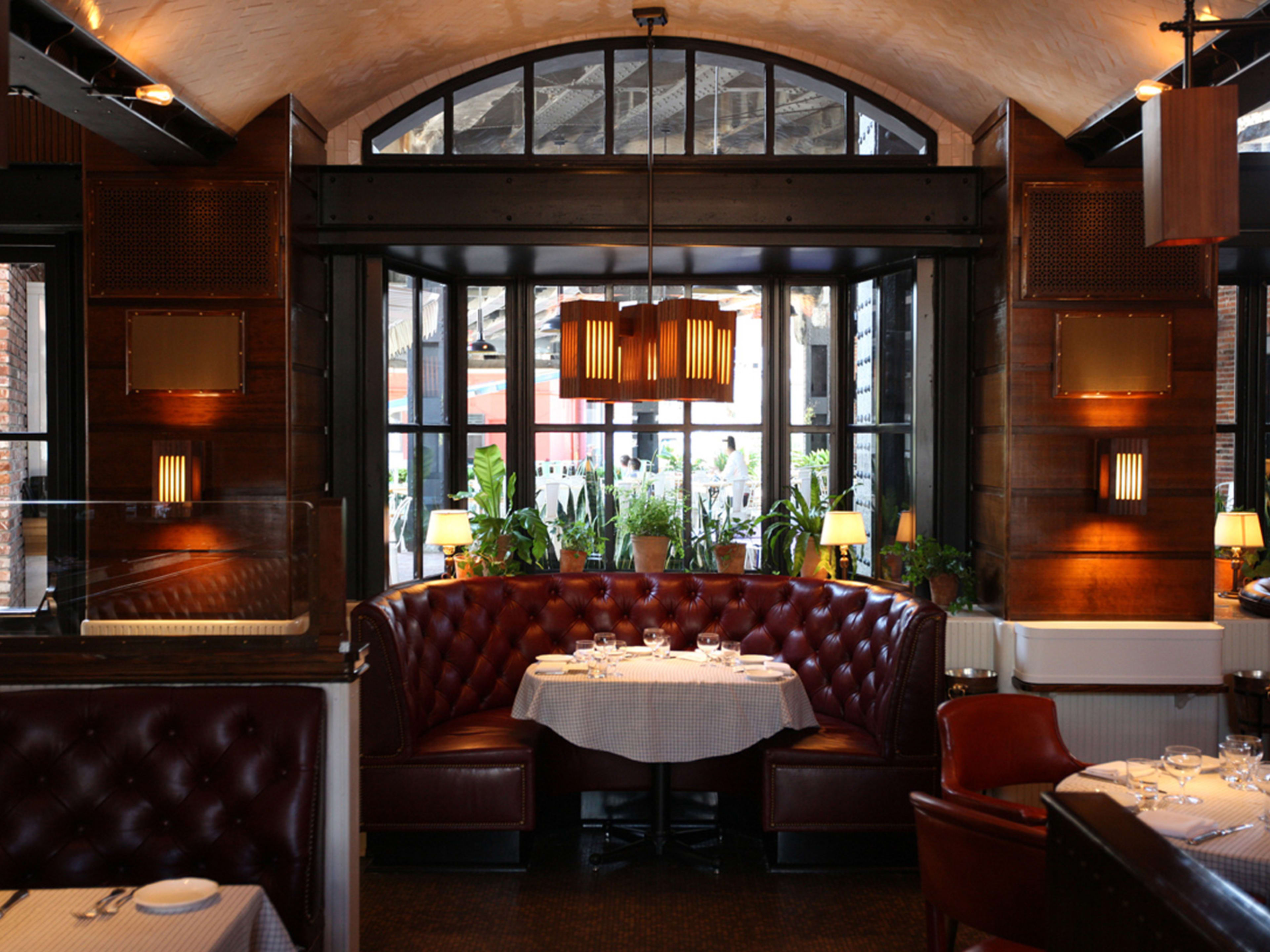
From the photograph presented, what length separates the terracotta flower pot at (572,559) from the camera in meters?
6.38

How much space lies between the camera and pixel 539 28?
6.12 meters

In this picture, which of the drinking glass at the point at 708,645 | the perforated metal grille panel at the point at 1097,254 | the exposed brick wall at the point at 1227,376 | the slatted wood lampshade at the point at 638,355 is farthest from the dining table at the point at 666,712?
the exposed brick wall at the point at 1227,376

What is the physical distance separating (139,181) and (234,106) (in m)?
0.73

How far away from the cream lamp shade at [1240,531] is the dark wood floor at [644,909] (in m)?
3.29

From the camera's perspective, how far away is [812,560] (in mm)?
6324

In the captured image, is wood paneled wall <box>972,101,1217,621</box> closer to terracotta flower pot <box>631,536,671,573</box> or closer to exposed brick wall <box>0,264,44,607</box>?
terracotta flower pot <box>631,536,671,573</box>

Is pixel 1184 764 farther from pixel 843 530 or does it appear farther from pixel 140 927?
pixel 140 927

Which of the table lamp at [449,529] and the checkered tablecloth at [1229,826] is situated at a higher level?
the table lamp at [449,529]

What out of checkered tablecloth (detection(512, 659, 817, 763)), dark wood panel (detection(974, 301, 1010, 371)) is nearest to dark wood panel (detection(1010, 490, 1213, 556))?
dark wood panel (detection(974, 301, 1010, 371))

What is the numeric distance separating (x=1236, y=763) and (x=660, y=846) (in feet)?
7.71

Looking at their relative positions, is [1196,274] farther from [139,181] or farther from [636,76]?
[139,181]

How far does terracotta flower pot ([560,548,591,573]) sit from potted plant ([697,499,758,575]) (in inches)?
32.8

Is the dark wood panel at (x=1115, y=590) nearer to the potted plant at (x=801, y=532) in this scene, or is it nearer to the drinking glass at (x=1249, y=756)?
the potted plant at (x=801, y=532)

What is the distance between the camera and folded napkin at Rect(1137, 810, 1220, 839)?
108 inches
